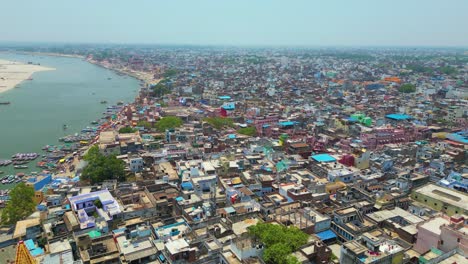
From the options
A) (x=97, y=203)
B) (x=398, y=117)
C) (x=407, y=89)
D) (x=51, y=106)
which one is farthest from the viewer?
(x=407, y=89)

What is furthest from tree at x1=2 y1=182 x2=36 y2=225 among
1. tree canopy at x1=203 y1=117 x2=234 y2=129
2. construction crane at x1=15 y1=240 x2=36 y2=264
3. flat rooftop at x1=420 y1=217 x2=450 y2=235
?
flat rooftop at x1=420 y1=217 x2=450 y2=235

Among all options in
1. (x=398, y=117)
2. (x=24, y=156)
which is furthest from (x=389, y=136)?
(x=24, y=156)

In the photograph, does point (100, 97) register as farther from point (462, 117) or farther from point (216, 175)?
point (462, 117)

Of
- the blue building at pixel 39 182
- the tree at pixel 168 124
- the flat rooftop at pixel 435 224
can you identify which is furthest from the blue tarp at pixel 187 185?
the tree at pixel 168 124

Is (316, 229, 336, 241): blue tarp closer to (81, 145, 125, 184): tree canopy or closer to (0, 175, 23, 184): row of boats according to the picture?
(81, 145, 125, 184): tree canopy

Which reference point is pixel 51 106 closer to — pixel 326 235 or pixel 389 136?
pixel 389 136

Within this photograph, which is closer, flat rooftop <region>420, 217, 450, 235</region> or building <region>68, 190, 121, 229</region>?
flat rooftop <region>420, 217, 450, 235</region>

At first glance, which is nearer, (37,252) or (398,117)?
(37,252)
